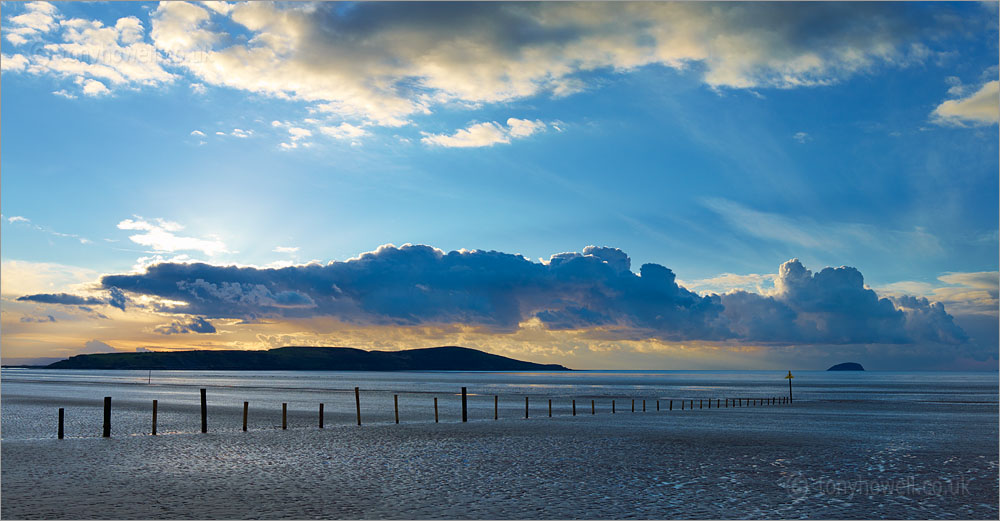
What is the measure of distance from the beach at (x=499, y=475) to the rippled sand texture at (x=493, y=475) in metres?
0.07

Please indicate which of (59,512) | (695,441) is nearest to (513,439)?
(695,441)

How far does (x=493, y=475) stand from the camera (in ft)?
78.5

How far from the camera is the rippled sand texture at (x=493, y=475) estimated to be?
59.9 feet

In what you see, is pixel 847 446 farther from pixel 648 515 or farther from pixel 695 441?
pixel 648 515

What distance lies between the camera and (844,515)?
17.8 meters

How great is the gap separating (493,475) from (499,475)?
0.19 m

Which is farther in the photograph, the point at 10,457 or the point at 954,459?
the point at 954,459

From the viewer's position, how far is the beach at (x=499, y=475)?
18266 millimetres

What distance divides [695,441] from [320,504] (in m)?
23.4

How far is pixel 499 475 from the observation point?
23922 millimetres

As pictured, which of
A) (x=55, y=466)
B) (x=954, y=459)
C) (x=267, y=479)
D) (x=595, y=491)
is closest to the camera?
(x=595, y=491)

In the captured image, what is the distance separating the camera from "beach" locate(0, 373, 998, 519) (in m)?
18.3

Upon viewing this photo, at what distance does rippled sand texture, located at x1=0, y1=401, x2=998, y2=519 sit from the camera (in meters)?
18.3

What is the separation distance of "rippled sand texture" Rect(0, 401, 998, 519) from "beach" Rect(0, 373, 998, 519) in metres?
0.07
